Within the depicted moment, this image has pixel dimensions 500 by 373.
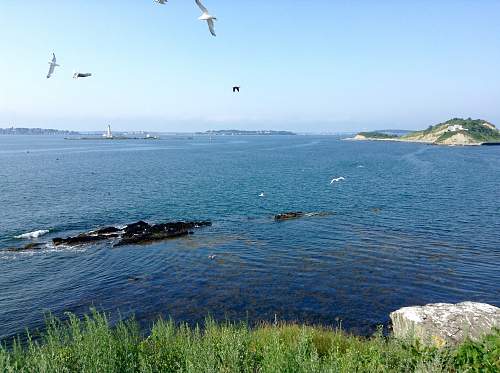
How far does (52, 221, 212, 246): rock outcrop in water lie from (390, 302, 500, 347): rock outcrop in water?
95.7ft

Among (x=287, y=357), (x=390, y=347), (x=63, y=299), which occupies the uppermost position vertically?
(x=287, y=357)

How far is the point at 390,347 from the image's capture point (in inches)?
455

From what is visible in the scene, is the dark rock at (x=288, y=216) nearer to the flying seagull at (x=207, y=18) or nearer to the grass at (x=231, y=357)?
the grass at (x=231, y=357)

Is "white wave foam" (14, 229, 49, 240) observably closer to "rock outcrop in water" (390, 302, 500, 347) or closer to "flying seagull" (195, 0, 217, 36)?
"rock outcrop in water" (390, 302, 500, 347)

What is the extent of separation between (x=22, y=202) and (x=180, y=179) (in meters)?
32.8

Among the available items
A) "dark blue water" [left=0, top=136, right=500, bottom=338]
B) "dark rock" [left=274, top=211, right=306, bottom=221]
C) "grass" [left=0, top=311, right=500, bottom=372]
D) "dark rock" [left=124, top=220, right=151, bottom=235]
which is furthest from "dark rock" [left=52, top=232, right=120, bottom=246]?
"grass" [left=0, top=311, right=500, bottom=372]

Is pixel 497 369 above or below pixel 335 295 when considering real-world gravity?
above

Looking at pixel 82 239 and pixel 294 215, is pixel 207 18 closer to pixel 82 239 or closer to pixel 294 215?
pixel 82 239

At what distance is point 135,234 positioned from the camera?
40.0 metres

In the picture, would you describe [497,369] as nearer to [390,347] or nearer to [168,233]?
[390,347]

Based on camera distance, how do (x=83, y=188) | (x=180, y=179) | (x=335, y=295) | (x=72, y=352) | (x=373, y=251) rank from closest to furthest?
(x=72, y=352)
(x=335, y=295)
(x=373, y=251)
(x=83, y=188)
(x=180, y=179)

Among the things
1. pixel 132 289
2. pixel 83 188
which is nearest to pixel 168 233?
pixel 132 289

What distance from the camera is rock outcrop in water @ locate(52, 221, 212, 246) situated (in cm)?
3838

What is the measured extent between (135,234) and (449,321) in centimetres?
3292
